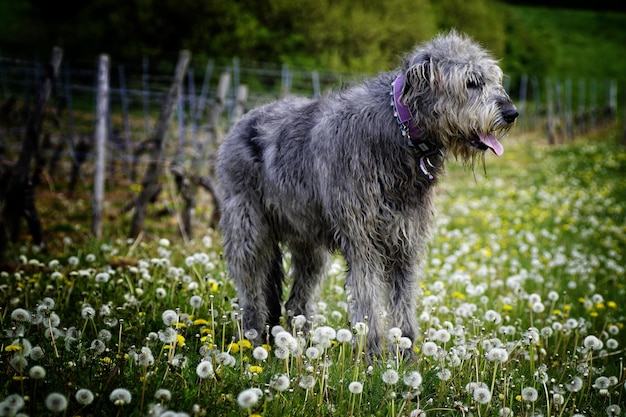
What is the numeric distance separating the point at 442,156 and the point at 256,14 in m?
37.5

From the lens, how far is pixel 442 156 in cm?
432

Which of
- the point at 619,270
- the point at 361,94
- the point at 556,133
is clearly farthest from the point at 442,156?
the point at 556,133

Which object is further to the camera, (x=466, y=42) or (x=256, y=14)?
(x=256, y=14)

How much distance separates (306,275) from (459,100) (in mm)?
2175

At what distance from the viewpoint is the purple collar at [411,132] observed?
420cm

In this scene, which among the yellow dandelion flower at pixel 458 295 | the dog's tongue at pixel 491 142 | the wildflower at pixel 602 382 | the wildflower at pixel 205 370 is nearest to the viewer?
the wildflower at pixel 205 370

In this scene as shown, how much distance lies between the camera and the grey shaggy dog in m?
4.12

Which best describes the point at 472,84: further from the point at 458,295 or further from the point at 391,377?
the point at 458,295

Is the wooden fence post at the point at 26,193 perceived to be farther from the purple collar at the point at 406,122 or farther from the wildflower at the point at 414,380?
the wildflower at the point at 414,380

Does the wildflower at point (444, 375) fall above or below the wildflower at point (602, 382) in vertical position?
above

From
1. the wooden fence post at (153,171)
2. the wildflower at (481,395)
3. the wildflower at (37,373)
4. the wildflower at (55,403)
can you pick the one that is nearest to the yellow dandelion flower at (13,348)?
the wildflower at (37,373)

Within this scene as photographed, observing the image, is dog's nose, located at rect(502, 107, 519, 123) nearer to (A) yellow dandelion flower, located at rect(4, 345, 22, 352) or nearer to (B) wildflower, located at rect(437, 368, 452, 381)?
(B) wildflower, located at rect(437, 368, 452, 381)

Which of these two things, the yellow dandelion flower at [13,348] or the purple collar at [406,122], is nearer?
the yellow dandelion flower at [13,348]

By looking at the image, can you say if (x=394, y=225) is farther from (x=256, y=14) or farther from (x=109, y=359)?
(x=256, y=14)
